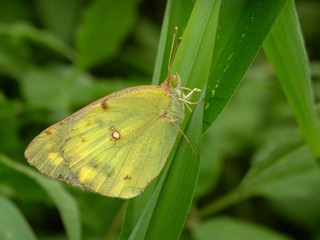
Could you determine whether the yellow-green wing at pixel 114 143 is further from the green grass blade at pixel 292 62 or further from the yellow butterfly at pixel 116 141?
the green grass blade at pixel 292 62

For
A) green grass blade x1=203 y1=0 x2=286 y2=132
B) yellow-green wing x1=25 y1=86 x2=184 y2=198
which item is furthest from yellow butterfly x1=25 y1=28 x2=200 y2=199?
green grass blade x1=203 y1=0 x2=286 y2=132

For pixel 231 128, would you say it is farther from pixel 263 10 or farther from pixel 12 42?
pixel 263 10

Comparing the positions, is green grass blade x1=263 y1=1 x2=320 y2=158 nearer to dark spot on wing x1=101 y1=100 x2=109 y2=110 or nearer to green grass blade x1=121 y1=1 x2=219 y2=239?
green grass blade x1=121 y1=1 x2=219 y2=239

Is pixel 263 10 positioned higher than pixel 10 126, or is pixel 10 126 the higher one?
pixel 263 10

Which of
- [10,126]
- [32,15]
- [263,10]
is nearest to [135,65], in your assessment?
[32,15]

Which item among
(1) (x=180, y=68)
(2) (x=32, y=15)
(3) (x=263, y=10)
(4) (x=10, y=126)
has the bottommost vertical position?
(4) (x=10, y=126)

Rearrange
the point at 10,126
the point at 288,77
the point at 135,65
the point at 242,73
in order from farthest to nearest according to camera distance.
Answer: the point at 135,65 → the point at 10,126 → the point at 288,77 → the point at 242,73

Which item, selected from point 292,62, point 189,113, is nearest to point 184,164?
point 189,113
